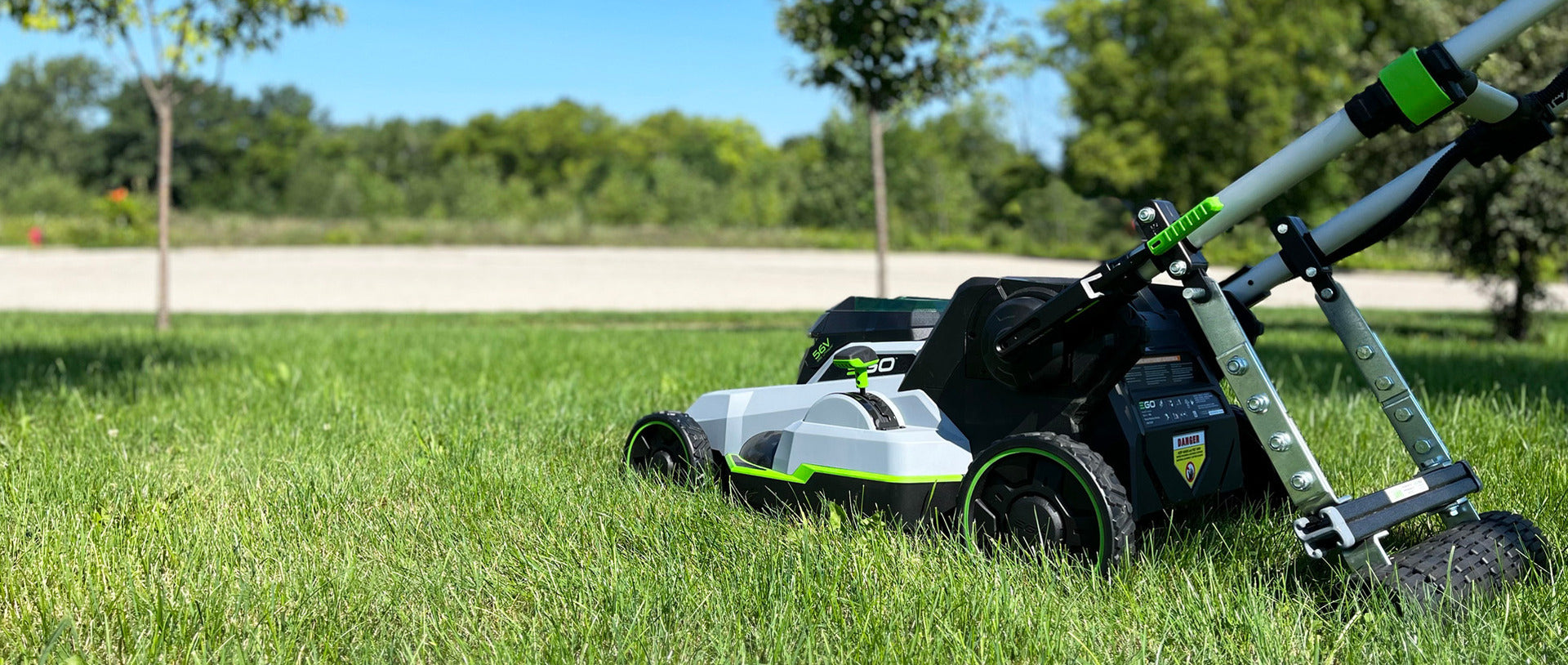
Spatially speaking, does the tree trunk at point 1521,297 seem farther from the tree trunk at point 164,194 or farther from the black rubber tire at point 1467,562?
the tree trunk at point 164,194

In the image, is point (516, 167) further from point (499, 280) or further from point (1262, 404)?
point (1262, 404)

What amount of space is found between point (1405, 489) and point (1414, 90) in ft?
3.09

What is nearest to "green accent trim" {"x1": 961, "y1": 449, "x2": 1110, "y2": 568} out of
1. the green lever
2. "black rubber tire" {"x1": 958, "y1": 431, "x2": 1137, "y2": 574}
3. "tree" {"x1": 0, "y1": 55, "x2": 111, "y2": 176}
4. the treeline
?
"black rubber tire" {"x1": 958, "y1": 431, "x2": 1137, "y2": 574}

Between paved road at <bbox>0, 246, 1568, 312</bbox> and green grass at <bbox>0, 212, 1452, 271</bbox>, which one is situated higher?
green grass at <bbox>0, 212, 1452, 271</bbox>

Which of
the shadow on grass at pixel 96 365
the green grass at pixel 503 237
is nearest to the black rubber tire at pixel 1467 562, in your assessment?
the shadow on grass at pixel 96 365

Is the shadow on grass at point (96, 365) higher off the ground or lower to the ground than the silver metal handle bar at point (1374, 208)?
lower

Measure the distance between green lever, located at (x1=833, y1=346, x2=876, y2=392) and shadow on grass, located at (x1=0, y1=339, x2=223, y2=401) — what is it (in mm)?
4481

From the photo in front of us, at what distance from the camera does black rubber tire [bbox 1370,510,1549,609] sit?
2.37 meters

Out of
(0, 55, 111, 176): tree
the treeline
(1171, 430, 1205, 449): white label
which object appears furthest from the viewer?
(0, 55, 111, 176): tree

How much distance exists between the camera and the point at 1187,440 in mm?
2830

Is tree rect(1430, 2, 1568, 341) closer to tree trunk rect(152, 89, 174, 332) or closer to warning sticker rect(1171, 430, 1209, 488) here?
warning sticker rect(1171, 430, 1209, 488)

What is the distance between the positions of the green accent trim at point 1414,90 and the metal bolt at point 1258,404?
66 centimetres

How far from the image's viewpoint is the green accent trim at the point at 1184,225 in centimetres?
240

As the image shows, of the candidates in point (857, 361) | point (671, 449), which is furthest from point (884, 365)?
point (671, 449)
